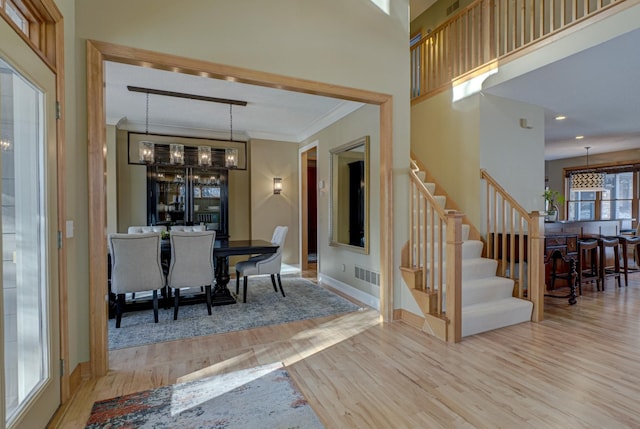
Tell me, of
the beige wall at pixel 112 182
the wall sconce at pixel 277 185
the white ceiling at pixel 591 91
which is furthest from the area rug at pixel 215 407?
the wall sconce at pixel 277 185

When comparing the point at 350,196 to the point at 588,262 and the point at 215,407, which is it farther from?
the point at 588,262

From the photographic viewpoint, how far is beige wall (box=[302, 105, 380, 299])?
13.8ft

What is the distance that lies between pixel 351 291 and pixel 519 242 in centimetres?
218

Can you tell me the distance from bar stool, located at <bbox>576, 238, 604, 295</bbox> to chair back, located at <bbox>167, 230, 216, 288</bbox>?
488 cm

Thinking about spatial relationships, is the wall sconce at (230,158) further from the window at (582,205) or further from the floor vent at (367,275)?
the window at (582,205)

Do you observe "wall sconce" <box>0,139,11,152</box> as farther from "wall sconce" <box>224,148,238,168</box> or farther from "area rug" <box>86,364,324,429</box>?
"wall sconce" <box>224,148,238,168</box>

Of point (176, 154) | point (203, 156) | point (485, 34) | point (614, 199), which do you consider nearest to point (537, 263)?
point (485, 34)

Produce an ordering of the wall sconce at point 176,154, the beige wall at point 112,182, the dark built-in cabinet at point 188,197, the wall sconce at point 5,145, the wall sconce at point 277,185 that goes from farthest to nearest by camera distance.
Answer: the wall sconce at point 277,185 < the dark built-in cabinet at point 188,197 < the beige wall at point 112,182 < the wall sconce at point 176,154 < the wall sconce at point 5,145

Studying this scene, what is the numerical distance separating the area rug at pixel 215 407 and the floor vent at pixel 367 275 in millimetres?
2045

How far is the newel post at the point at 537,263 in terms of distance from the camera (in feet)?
11.3

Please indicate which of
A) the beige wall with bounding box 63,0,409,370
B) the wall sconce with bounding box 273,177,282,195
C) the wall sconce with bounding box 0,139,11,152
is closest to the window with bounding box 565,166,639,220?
the beige wall with bounding box 63,0,409,370

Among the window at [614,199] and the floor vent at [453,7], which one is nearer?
the floor vent at [453,7]

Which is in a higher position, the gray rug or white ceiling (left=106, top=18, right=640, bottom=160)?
white ceiling (left=106, top=18, right=640, bottom=160)

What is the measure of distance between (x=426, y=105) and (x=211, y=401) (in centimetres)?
467
